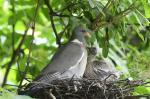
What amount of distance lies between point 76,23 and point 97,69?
0.49 m

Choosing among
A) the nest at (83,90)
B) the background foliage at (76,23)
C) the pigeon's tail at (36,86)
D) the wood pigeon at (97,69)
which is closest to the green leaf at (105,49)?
the background foliage at (76,23)

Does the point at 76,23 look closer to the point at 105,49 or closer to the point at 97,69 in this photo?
the point at 105,49

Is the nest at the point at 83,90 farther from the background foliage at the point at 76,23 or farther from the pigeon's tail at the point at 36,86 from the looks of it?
the background foliage at the point at 76,23

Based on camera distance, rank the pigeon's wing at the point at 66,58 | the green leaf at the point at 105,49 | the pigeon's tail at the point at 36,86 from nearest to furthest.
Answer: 1. the pigeon's tail at the point at 36,86
2. the pigeon's wing at the point at 66,58
3. the green leaf at the point at 105,49

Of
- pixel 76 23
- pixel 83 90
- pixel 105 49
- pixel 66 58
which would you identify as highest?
pixel 76 23

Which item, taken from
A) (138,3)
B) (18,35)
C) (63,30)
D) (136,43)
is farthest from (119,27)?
(136,43)

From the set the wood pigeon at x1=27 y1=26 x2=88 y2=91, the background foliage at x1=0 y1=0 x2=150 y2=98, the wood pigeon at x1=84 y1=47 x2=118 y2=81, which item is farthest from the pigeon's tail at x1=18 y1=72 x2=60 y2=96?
the wood pigeon at x1=84 y1=47 x2=118 y2=81

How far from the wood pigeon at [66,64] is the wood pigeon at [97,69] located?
88 millimetres

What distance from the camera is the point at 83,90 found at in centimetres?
400

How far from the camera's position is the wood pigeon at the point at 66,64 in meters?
4.14

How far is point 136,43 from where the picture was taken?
6.62 meters

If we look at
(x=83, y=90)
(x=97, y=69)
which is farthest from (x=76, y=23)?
(x=83, y=90)

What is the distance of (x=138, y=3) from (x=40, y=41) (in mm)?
2021

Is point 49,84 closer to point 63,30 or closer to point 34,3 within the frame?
point 63,30
